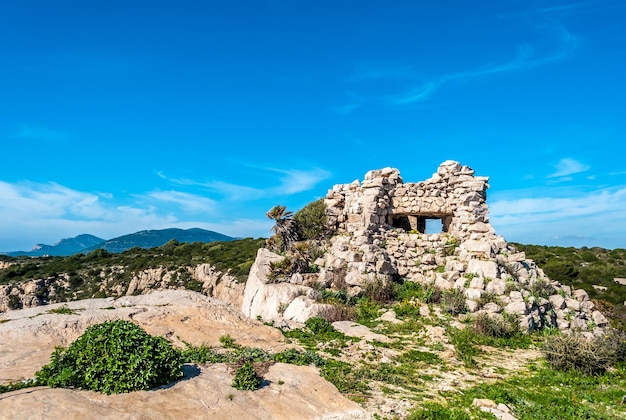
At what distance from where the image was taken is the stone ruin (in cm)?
1369

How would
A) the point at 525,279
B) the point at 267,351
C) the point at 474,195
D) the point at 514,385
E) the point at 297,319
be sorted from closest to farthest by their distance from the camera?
1. the point at 514,385
2. the point at 267,351
3. the point at 297,319
4. the point at 525,279
5. the point at 474,195

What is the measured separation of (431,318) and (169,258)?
3642cm

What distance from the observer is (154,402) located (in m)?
5.55

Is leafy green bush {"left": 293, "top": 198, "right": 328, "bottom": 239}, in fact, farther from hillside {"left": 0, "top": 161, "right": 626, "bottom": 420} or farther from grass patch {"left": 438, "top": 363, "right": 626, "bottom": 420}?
grass patch {"left": 438, "top": 363, "right": 626, "bottom": 420}

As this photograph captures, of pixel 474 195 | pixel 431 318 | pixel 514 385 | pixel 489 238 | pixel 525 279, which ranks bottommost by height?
pixel 514 385

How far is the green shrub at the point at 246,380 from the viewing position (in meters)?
6.46

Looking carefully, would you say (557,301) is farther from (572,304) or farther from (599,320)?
(599,320)

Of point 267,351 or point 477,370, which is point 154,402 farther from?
point 477,370

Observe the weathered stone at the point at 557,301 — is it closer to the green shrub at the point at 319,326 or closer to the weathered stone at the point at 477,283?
the weathered stone at the point at 477,283

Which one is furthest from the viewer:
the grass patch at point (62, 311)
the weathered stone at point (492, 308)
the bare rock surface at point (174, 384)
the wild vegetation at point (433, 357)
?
the weathered stone at point (492, 308)

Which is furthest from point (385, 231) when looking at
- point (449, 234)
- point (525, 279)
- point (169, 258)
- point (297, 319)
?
point (169, 258)

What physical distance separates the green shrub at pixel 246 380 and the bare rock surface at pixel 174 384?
3.8 inches

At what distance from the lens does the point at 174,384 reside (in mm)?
6215

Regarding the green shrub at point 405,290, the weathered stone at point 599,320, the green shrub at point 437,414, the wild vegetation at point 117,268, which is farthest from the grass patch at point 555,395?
the wild vegetation at point 117,268
